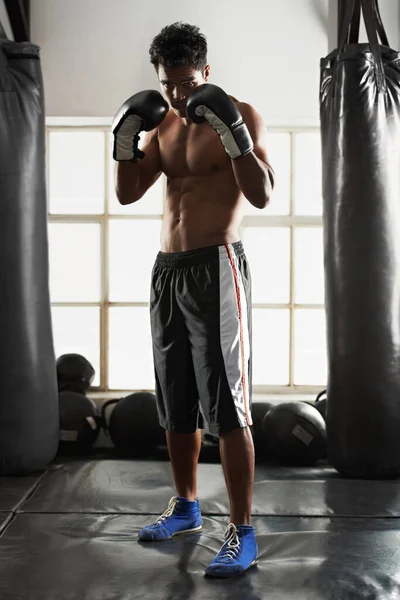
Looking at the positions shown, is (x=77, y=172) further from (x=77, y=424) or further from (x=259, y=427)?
(x=259, y=427)

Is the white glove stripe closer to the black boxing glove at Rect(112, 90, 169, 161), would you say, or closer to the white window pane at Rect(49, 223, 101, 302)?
the black boxing glove at Rect(112, 90, 169, 161)

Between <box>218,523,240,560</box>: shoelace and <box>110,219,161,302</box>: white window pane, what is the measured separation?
2073 millimetres

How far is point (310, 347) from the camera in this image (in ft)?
14.0

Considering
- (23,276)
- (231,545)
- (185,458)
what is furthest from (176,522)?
(23,276)

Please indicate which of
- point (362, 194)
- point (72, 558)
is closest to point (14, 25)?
point (362, 194)

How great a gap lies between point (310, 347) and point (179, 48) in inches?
89.3

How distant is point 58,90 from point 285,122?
1.20 m

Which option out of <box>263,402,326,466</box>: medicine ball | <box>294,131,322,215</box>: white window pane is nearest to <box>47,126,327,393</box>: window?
<box>294,131,322,215</box>: white window pane

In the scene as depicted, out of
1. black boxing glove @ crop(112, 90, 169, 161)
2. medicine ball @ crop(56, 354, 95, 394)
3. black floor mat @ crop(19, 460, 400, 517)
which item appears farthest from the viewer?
medicine ball @ crop(56, 354, 95, 394)

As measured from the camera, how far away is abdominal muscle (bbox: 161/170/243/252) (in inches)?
96.3

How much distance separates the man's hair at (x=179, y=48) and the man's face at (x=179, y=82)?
0.02 meters

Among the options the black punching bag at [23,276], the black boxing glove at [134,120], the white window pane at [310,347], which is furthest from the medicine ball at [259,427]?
the black boxing glove at [134,120]

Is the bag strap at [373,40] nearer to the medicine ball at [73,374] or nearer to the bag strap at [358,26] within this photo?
the bag strap at [358,26]

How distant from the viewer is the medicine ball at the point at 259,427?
3.62 metres
